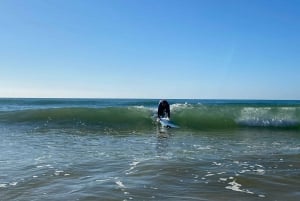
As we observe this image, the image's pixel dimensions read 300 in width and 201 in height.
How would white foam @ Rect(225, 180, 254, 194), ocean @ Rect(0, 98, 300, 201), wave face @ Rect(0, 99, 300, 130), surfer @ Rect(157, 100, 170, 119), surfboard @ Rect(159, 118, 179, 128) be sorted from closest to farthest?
ocean @ Rect(0, 98, 300, 201)
white foam @ Rect(225, 180, 254, 194)
surfboard @ Rect(159, 118, 179, 128)
wave face @ Rect(0, 99, 300, 130)
surfer @ Rect(157, 100, 170, 119)

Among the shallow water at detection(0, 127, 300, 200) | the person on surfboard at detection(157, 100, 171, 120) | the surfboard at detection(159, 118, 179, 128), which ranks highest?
the person on surfboard at detection(157, 100, 171, 120)

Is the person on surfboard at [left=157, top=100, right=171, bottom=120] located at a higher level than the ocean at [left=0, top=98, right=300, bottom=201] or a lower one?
higher

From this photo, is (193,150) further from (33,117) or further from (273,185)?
(33,117)

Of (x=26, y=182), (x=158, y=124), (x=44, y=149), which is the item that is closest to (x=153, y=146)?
(x=44, y=149)

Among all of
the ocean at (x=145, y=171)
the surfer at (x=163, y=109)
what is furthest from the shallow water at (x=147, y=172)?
the surfer at (x=163, y=109)

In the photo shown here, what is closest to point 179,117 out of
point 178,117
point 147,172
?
point 178,117

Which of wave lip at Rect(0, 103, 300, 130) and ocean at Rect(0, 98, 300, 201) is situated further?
wave lip at Rect(0, 103, 300, 130)

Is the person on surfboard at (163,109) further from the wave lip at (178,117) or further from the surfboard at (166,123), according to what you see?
the surfboard at (166,123)

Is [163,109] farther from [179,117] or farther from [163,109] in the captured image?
[179,117]

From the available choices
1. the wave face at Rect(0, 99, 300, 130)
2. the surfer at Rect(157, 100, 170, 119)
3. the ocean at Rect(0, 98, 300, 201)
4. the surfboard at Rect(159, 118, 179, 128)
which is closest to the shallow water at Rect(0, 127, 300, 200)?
the ocean at Rect(0, 98, 300, 201)

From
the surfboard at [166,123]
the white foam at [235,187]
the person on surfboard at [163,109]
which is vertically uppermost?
the person on surfboard at [163,109]

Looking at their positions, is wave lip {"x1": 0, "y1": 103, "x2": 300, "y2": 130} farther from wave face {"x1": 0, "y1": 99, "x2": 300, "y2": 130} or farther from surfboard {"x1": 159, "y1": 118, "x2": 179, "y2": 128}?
surfboard {"x1": 159, "y1": 118, "x2": 179, "y2": 128}

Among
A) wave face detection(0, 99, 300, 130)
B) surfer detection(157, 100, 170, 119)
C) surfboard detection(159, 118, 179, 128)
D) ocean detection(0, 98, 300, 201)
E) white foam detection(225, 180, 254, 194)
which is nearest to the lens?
ocean detection(0, 98, 300, 201)

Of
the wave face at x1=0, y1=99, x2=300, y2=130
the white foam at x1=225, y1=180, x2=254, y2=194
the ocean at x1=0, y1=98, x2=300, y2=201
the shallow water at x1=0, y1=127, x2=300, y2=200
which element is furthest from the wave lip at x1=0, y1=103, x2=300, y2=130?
the white foam at x1=225, y1=180, x2=254, y2=194
